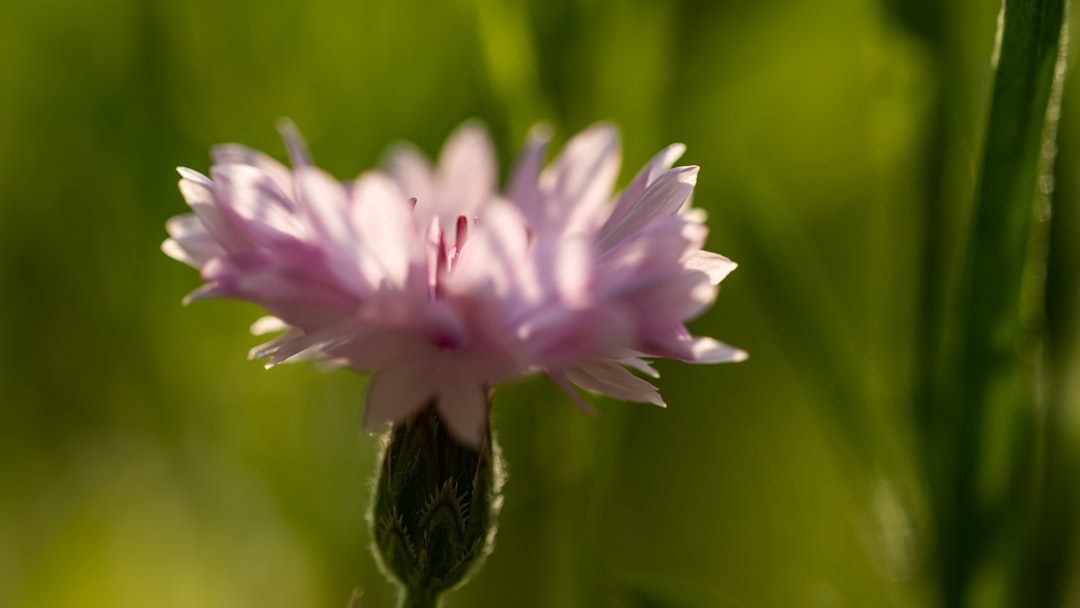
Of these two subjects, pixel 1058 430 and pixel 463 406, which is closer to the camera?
pixel 463 406

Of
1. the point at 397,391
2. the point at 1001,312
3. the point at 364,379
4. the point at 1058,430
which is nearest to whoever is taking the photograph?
the point at 397,391

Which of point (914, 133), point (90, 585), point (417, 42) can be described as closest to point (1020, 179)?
point (914, 133)

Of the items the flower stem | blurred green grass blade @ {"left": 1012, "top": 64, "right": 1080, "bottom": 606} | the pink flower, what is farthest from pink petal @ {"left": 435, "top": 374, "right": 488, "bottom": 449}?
blurred green grass blade @ {"left": 1012, "top": 64, "right": 1080, "bottom": 606}

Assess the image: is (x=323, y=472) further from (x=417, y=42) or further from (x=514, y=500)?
(x=417, y=42)

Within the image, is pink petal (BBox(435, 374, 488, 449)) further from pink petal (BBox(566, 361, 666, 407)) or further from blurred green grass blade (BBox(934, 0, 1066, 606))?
blurred green grass blade (BBox(934, 0, 1066, 606))

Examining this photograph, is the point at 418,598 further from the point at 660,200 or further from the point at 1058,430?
the point at 1058,430

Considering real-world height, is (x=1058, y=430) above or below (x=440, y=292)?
below

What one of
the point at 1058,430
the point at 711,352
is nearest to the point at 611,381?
the point at 711,352

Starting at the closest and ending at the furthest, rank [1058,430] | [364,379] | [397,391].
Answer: [397,391] → [1058,430] → [364,379]
